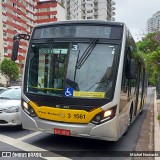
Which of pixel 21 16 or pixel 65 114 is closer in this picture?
pixel 65 114

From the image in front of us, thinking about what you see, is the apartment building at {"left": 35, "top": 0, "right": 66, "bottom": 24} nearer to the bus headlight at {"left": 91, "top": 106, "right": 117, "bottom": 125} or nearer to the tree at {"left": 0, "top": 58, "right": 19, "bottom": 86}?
the tree at {"left": 0, "top": 58, "right": 19, "bottom": 86}

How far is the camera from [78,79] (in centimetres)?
688

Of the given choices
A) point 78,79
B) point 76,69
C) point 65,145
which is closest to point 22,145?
point 65,145

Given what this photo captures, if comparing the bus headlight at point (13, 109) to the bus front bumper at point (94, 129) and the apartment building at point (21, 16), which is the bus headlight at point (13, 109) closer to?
the bus front bumper at point (94, 129)

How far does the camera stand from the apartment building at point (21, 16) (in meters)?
74.5

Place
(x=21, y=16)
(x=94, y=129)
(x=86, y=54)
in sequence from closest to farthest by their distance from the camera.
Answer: (x=94, y=129)
(x=86, y=54)
(x=21, y=16)

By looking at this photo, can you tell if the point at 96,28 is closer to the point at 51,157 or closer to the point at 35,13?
the point at 51,157

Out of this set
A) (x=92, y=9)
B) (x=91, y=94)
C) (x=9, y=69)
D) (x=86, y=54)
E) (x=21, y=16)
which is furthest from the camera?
(x=92, y=9)

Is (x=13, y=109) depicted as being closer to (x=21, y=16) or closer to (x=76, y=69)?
(x=76, y=69)

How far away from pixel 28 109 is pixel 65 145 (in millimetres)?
1318

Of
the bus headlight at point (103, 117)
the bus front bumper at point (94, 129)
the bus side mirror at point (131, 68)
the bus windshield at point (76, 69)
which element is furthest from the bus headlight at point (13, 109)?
the bus side mirror at point (131, 68)

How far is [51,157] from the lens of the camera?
21.1ft

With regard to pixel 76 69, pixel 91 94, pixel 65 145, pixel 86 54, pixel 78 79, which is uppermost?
pixel 86 54

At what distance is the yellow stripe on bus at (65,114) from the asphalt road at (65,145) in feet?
2.55
